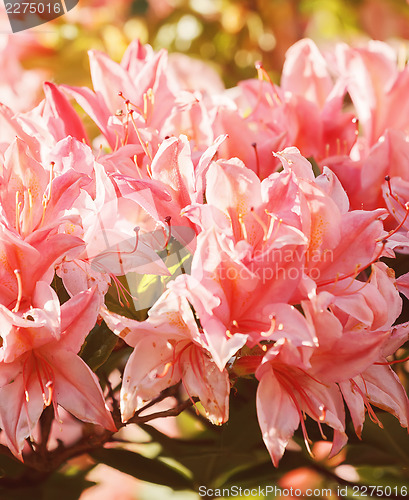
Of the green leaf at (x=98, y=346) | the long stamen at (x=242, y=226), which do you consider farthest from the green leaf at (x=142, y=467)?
the long stamen at (x=242, y=226)

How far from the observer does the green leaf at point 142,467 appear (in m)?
0.53

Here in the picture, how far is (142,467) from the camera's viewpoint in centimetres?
54

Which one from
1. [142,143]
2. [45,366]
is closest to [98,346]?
[45,366]

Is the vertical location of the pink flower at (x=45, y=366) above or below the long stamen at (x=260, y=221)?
below

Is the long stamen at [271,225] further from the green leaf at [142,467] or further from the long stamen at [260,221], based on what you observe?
the green leaf at [142,467]

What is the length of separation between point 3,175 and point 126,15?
32.1 inches

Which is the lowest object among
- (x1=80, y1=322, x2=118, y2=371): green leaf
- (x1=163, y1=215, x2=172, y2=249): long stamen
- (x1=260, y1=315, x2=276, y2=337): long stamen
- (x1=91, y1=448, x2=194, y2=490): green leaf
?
(x1=91, y1=448, x2=194, y2=490): green leaf

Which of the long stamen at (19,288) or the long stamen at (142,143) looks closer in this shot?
the long stamen at (19,288)

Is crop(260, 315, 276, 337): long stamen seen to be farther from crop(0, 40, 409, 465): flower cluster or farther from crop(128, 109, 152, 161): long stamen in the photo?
crop(128, 109, 152, 161): long stamen

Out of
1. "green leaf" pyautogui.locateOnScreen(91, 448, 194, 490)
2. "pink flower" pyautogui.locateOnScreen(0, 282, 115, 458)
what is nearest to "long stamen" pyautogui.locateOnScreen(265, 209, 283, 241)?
"pink flower" pyautogui.locateOnScreen(0, 282, 115, 458)

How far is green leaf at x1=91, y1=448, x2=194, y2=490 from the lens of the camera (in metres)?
0.53

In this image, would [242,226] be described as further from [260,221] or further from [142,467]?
[142,467]

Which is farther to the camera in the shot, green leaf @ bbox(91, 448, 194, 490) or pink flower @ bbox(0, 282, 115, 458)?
green leaf @ bbox(91, 448, 194, 490)

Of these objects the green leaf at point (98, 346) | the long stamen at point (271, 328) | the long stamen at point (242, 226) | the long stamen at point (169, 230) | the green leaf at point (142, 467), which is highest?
the long stamen at point (242, 226)
